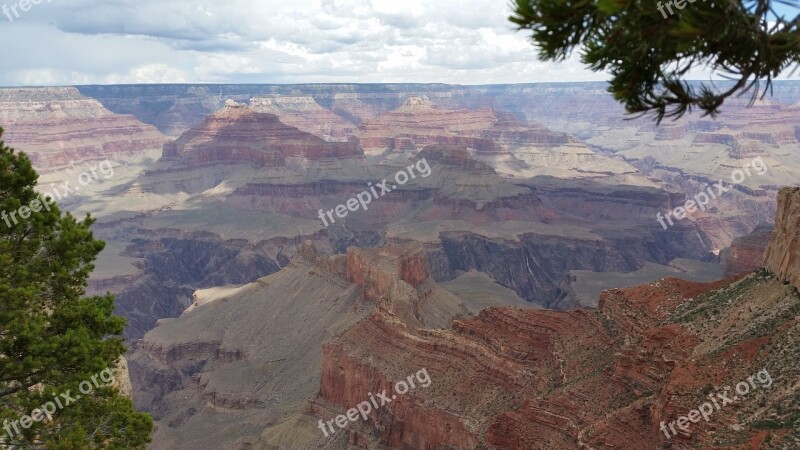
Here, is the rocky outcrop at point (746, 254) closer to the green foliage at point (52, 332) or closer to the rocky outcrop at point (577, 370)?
the rocky outcrop at point (577, 370)

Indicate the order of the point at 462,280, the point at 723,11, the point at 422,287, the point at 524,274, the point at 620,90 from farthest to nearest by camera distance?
the point at 524,274 < the point at 462,280 < the point at 422,287 < the point at 620,90 < the point at 723,11

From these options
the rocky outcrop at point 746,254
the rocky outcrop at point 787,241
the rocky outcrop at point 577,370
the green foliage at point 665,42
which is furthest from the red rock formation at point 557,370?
the rocky outcrop at point 746,254

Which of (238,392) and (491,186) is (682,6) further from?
(491,186)

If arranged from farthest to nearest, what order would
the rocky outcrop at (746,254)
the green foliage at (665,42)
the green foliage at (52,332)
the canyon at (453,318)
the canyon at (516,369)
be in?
1. the rocky outcrop at (746,254)
2. the canyon at (453,318)
3. the canyon at (516,369)
4. the green foliage at (52,332)
5. the green foliage at (665,42)

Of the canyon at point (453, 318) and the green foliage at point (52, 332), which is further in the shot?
the canyon at point (453, 318)

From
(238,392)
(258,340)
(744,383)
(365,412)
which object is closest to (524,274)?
(258,340)

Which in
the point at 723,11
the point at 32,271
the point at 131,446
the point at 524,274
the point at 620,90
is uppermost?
the point at 723,11
